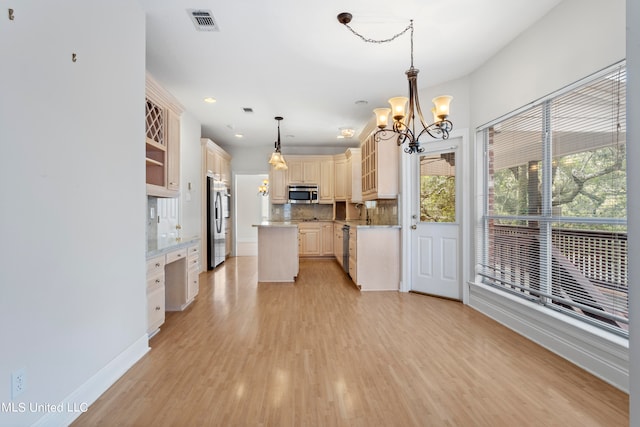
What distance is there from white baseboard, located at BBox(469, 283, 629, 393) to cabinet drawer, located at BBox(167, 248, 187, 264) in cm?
337

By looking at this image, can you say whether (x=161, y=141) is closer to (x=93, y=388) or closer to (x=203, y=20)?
(x=203, y=20)

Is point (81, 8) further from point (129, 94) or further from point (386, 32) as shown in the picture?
point (386, 32)

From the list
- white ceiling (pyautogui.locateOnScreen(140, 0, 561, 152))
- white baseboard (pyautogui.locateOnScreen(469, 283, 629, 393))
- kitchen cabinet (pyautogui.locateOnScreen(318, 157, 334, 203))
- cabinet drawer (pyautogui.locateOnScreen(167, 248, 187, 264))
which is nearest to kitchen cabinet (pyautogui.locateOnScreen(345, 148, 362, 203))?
kitchen cabinet (pyautogui.locateOnScreen(318, 157, 334, 203))

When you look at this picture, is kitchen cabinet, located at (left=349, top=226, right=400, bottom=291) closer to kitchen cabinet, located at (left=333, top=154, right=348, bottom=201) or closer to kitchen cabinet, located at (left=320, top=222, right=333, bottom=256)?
kitchen cabinet, located at (left=320, top=222, right=333, bottom=256)

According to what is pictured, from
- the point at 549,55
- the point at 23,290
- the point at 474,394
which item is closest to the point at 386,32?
the point at 549,55

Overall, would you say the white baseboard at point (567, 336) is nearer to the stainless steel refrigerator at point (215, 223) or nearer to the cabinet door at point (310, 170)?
the stainless steel refrigerator at point (215, 223)

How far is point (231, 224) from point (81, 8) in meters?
6.25

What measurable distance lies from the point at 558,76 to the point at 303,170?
18.5 feet

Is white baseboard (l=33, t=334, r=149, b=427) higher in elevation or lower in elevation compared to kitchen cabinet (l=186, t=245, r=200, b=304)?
lower

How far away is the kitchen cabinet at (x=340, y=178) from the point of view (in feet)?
25.0

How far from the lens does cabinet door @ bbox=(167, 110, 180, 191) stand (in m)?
3.54

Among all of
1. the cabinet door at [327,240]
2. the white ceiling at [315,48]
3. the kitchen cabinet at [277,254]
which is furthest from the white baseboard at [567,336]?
the cabinet door at [327,240]

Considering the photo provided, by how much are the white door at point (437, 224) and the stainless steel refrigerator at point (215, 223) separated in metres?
3.73

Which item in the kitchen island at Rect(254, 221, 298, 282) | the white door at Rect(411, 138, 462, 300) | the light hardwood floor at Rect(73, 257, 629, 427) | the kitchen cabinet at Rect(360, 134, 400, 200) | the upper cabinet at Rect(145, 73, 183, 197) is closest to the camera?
the light hardwood floor at Rect(73, 257, 629, 427)
